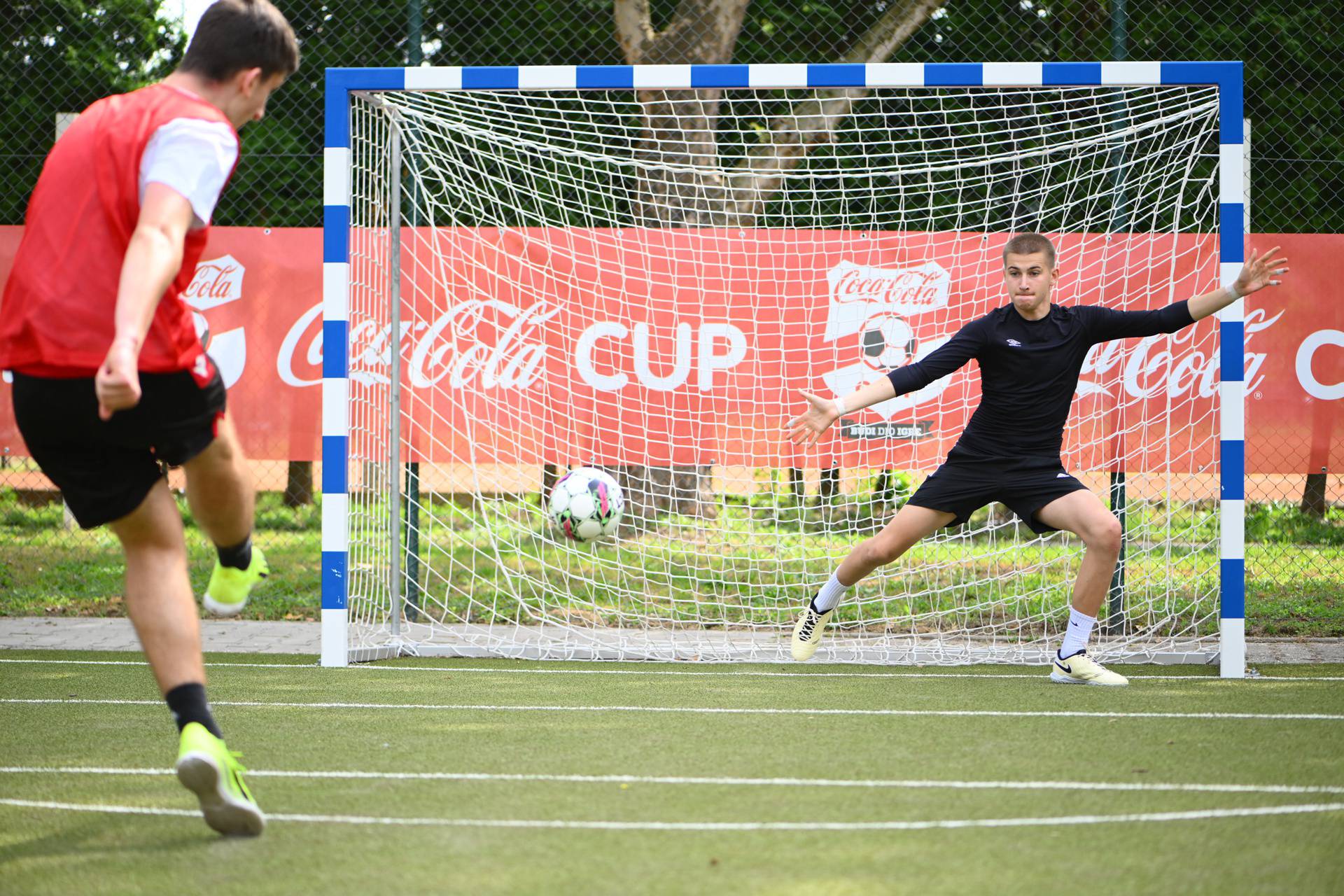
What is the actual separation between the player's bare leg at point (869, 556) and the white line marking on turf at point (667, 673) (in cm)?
20

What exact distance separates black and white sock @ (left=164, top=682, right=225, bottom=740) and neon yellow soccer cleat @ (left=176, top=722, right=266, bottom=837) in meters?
0.02

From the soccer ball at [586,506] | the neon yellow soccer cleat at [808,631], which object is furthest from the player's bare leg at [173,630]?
the neon yellow soccer cleat at [808,631]

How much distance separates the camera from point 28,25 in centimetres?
1035

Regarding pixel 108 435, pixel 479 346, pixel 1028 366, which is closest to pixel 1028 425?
pixel 1028 366

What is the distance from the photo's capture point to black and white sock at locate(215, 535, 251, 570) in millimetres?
3354

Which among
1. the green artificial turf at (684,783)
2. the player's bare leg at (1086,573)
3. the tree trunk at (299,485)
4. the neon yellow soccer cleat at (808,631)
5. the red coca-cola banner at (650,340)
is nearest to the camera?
the green artificial turf at (684,783)

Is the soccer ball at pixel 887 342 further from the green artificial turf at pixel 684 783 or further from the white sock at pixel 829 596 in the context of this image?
the green artificial turf at pixel 684 783

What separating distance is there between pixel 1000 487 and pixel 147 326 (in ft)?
12.2

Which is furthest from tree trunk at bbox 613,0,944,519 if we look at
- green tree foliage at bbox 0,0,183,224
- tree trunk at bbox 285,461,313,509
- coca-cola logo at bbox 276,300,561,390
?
green tree foliage at bbox 0,0,183,224

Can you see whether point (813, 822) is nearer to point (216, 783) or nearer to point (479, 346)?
point (216, 783)

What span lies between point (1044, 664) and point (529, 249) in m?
3.60

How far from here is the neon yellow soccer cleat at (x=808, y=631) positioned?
5.88m

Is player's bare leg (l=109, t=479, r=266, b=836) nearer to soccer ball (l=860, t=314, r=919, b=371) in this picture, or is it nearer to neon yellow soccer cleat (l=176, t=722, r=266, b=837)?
neon yellow soccer cleat (l=176, t=722, r=266, b=837)

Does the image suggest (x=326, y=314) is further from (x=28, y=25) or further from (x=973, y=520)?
(x=28, y=25)
